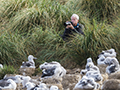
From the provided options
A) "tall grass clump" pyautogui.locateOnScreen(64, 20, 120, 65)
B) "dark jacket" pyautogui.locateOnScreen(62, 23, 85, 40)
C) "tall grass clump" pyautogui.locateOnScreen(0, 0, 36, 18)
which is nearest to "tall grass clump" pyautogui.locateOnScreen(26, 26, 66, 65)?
"dark jacket" pyautogui.locateOnScreen(62, 23, 85, 40)

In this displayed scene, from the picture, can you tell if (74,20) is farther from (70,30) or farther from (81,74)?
(81,74)

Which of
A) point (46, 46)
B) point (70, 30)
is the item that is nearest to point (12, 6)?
point (46, 46)

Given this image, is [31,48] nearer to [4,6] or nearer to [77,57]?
[77,57]

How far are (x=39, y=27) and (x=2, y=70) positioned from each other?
138 inches

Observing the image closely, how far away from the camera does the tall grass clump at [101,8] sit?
452 inches

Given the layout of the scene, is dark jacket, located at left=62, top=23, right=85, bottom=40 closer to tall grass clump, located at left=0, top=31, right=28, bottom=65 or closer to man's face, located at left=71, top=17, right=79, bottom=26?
man's face, located at left=71, top=17, right=79, bottom=26

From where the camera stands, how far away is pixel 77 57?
791 cm

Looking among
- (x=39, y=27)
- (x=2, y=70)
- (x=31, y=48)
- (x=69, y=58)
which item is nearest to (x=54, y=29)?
(x=39, y=27)

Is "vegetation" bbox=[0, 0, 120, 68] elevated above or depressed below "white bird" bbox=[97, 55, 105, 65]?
above

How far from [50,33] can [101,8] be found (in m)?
3.41

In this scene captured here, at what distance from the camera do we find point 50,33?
934 cm

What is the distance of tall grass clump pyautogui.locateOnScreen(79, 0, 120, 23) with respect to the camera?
11477mm

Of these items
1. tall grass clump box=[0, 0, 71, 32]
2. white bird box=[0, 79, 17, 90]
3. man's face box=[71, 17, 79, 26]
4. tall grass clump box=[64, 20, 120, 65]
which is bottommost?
white bird box=[0, 79, 17, 90]

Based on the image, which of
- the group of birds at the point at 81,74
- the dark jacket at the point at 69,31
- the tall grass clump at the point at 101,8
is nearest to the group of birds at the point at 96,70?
the group of birds at the point at 81,74
